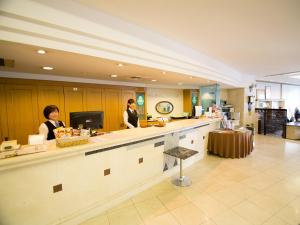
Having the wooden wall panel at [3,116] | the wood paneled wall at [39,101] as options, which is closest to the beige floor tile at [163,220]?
the wood paneled wall at [39,101]

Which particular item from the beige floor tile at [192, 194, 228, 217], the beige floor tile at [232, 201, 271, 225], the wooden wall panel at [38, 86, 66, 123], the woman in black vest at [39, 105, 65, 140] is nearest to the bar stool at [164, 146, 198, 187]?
the beige floor tile at [192, 194, 228, 217]

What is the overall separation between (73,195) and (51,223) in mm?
366

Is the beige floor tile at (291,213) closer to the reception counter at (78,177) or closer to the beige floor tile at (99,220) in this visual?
the reception counter at (78,177)

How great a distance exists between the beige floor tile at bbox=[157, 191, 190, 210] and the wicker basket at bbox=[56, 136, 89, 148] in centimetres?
164

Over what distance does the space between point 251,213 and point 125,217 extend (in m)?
1.87

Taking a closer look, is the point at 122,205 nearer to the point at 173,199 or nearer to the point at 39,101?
the point at 173,199

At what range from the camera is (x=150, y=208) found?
7.82ft

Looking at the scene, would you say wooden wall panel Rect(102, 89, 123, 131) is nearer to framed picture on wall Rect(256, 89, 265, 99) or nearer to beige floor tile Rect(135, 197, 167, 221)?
beige floor tile Rect(135, 197, 167, 221)

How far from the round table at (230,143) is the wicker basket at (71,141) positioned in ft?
12.5

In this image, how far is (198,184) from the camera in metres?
3.05

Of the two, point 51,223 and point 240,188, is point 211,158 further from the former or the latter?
point 51,223

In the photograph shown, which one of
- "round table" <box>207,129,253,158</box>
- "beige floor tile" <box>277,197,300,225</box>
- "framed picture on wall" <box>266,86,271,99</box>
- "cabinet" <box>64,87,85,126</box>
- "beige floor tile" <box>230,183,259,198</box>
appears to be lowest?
"beige floor tile" <box>277,197,300,225</box>

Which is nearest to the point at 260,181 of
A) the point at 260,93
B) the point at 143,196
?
the point at 143,196

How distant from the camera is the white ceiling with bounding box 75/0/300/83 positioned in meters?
1.94
